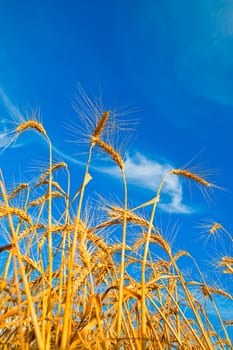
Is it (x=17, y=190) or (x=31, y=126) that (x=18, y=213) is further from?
(x=17, y=190)

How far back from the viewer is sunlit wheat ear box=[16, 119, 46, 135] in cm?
322

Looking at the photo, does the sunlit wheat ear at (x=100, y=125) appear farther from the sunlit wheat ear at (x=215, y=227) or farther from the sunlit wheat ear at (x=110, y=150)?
the sunlit wheat ear at (x=215, y=227)

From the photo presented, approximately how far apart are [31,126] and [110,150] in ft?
2.61

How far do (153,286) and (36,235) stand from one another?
123cm

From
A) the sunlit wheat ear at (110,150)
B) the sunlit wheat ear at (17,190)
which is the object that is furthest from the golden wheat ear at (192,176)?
the sunlit wheat ear at (17,190)

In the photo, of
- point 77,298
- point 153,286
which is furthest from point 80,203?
point 153,286

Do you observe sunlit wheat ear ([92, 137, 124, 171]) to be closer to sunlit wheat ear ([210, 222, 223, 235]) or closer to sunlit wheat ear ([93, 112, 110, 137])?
sunlit wheat ear ([93, 112, 110, 137])

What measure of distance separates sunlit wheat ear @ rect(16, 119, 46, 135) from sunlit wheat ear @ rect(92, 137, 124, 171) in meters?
0.47

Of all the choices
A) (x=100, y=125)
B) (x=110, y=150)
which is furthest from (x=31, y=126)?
(x=110, y=150)

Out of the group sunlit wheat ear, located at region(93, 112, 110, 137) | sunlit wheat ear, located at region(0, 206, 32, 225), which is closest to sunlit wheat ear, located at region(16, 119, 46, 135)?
sunlit wheat ear, located at region(93, 112, 110, 137)

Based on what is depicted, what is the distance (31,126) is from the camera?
11.0ft

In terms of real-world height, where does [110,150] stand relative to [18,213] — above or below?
above

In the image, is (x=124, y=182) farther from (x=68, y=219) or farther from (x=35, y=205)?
(x=35, y=205)

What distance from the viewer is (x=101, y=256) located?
2.87 metres
